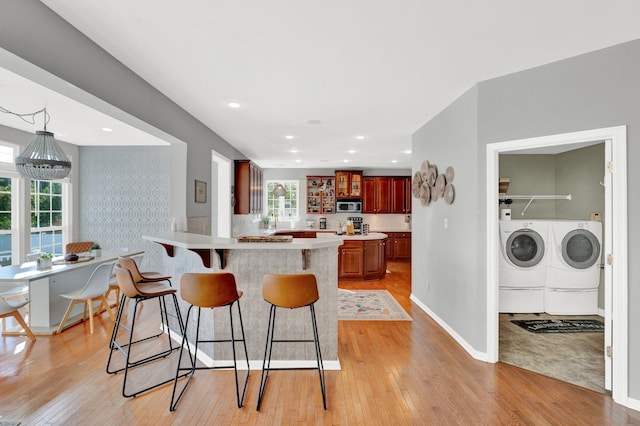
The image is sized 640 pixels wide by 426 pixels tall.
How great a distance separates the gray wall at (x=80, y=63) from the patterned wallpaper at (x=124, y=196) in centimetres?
272

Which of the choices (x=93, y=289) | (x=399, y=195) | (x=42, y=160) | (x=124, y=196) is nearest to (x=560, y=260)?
(x=399, y=195)

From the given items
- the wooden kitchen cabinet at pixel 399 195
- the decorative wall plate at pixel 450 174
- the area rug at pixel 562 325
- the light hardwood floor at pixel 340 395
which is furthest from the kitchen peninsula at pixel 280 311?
the wooden kitchen cabinet at pixel 399 195

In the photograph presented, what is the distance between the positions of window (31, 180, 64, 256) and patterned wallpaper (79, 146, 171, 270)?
1.33 feet

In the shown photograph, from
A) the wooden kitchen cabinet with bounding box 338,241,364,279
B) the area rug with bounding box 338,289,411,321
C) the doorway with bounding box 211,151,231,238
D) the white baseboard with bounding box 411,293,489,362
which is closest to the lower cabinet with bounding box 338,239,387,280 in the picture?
the wooden kitchen cabinet with bounding box 338,241,364,279

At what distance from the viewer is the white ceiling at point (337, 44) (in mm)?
2045

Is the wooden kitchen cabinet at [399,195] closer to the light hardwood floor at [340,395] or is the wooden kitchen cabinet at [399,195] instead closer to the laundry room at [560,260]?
the laundry room at [560,260]

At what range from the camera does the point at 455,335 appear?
144 inches

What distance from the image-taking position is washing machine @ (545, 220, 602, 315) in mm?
4344

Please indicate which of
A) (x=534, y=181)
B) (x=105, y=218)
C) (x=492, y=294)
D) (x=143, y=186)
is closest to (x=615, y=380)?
(x=492, y=294)

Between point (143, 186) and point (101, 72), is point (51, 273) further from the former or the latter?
point (143, 186)

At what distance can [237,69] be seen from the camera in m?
2.91

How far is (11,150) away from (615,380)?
25.4ft

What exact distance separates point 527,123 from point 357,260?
4.20m

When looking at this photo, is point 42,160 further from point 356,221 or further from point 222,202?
point 356,221
